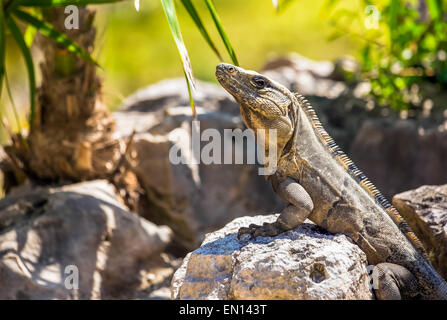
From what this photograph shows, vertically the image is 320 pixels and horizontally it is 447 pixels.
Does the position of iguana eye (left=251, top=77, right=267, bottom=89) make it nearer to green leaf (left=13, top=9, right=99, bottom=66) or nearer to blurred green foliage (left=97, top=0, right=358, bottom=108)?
A: green leaf (left=13, top=9, right=99, bottom=66)

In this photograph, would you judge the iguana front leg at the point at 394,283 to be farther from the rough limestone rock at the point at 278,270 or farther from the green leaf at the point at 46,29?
the green leaf at the point at 46,29

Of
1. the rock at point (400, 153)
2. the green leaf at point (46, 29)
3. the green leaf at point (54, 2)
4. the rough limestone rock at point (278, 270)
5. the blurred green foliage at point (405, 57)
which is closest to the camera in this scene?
the rough limestone rock at point (278, 270)

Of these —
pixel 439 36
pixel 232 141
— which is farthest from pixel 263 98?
pixel 439 36

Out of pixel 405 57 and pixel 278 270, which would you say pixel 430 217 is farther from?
pixel 405 57

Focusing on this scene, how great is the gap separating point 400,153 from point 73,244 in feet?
12.8

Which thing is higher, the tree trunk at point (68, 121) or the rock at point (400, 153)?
the tree trunk at point (68, 121)

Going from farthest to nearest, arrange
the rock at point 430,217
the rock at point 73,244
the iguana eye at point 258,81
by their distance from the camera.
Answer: the rock at point 73,244
the rock at point 430,217
the iguana eye at point 258,81

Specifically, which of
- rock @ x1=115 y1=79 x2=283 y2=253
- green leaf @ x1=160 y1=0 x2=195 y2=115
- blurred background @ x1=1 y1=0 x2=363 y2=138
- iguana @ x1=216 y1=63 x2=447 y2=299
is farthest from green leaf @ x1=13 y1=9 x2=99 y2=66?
blurred background @ x1=1 y1=0 x2=363 y2=138

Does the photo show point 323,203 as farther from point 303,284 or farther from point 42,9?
point 42,9

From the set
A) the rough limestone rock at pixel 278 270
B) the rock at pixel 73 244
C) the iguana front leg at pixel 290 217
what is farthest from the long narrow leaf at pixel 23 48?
the iguana front leg at pixel 290 217

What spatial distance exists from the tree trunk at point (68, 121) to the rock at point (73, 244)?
234 mm

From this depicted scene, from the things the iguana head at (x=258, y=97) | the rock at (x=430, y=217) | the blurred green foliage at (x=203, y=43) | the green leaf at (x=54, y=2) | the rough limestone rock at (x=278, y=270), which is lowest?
the blurred green foliage at (x=203, y=43)

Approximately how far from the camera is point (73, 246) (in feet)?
16.0

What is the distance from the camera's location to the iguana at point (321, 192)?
335 centimetres
